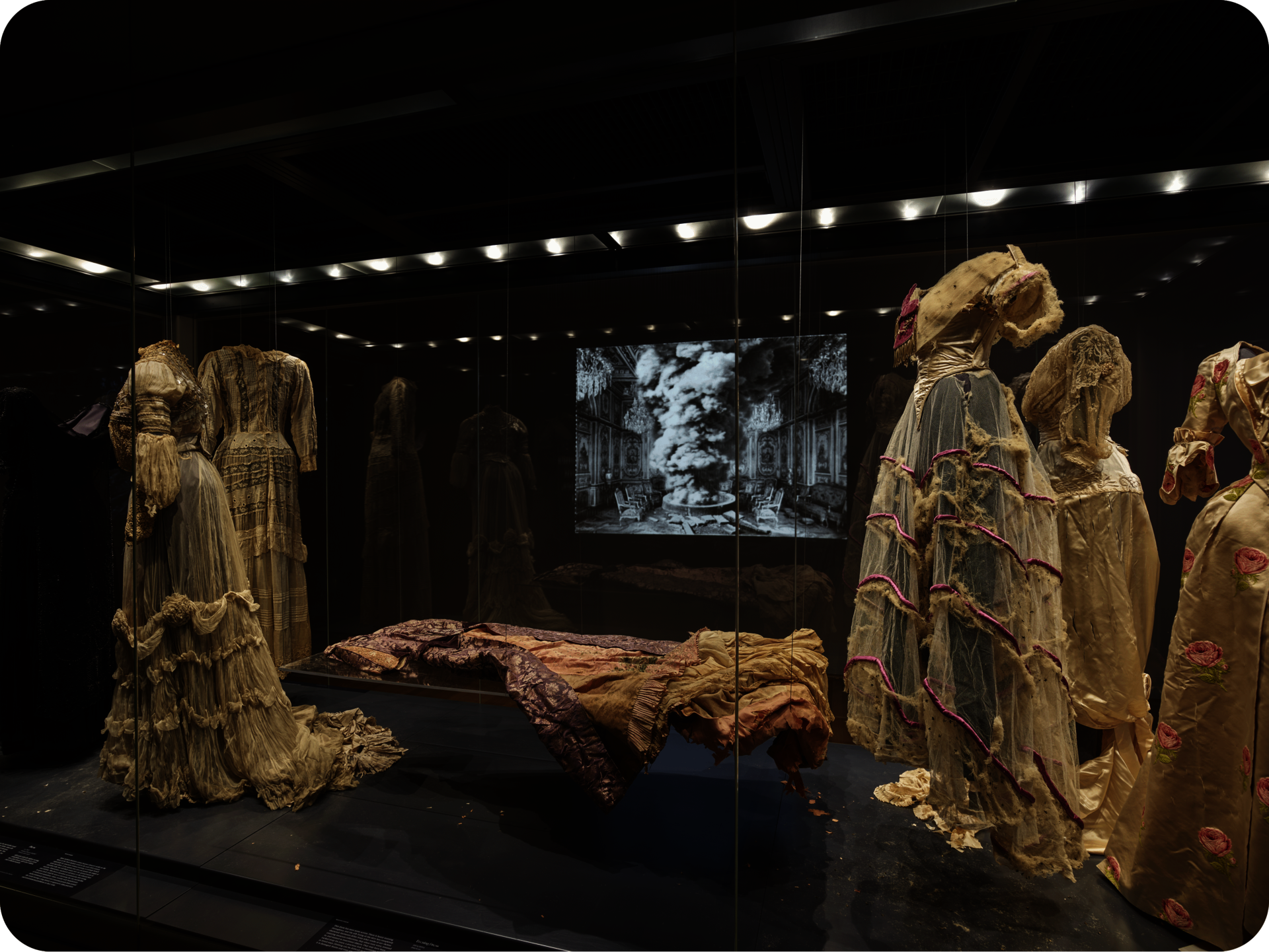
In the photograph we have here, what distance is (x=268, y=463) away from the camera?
2.15 meters

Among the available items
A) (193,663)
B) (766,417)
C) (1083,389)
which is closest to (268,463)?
(193,663)

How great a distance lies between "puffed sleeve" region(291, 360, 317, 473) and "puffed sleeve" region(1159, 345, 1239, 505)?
2480mm

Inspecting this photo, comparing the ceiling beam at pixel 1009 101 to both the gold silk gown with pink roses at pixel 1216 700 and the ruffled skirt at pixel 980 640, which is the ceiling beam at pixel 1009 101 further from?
the gold silk gown with pink roses at pixel 1216 700

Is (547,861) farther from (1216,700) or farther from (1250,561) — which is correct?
(1250,561)

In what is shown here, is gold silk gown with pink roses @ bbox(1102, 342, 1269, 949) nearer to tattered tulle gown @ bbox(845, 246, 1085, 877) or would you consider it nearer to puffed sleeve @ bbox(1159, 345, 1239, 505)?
puffed sleeve @ bbox(1159, 345, 1239, 505)

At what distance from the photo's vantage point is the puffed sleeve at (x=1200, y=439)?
1347 millimetres

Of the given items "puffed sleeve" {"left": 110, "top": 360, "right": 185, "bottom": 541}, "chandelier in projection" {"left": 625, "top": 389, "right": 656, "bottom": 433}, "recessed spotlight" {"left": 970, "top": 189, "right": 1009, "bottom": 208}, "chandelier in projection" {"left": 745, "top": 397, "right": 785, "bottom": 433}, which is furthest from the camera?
"puffed sleeve" {"left": 110, "top": 360, "right": 185, "bottom": 541}

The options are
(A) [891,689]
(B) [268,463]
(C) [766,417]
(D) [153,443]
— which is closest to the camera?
(A) [891,689]

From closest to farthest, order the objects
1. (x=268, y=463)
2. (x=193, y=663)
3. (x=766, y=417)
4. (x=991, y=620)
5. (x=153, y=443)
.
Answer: (x=991, y=620) → (x=766, y=417) → (x=153, y=443) → (x=193, y=663) → (x=268, y=463)

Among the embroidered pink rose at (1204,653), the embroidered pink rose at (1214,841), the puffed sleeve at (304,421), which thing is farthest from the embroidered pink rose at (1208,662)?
the puffed sleeve at (304,421)

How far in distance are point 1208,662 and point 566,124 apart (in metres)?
2.09

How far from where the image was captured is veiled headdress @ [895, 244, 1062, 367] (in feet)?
4.28

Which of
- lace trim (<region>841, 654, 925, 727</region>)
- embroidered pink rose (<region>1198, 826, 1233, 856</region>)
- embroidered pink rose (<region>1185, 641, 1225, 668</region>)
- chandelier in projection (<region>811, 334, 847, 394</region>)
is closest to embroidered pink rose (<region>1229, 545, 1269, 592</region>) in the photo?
embroidered pink rose (<region>1185, 641, 1225, 668</region>)

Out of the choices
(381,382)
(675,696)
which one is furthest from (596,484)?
(381,382)
